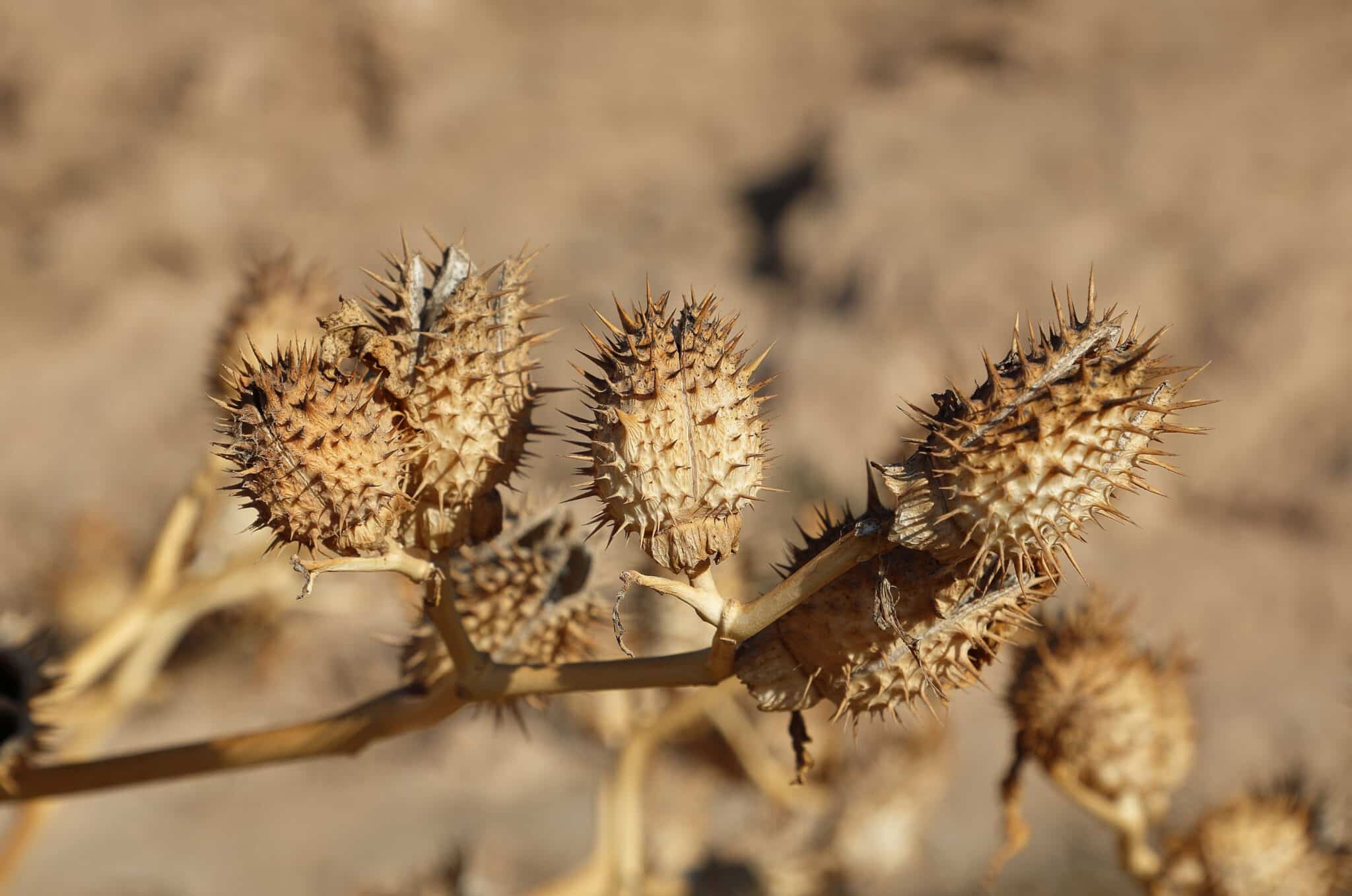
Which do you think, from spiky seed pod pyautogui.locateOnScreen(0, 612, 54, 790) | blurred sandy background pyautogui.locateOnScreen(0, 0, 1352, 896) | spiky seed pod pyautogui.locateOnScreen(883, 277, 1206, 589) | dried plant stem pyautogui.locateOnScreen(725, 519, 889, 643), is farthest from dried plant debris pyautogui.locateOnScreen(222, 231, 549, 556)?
blurred sandy background pyautogui.locateOnScreen(0, 0, 1352, 896)

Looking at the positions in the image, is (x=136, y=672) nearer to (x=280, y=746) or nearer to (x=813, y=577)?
(x=280, y=746)

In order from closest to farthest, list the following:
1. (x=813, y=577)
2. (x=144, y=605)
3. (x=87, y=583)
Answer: (x=813, y=577) → (x=144, y=605) → (x=87, y=583)

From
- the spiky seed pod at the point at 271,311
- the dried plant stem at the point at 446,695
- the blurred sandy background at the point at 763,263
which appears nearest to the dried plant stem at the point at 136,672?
the spiky seed pod at the point at 271,311

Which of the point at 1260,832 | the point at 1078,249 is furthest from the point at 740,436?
the point at 1078,249

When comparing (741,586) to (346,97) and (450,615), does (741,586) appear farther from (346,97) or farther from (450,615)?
(346,97)

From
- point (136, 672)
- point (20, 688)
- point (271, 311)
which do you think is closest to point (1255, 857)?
point (271, 311)

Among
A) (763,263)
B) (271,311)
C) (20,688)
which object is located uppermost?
(763,263)
